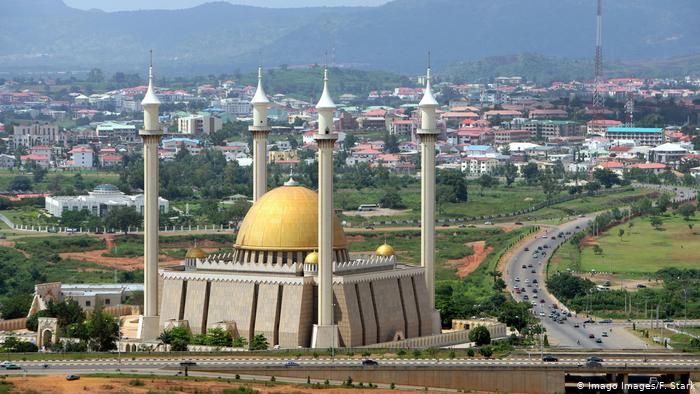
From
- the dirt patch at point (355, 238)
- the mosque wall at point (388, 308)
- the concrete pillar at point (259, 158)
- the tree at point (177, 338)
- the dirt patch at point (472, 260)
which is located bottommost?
the dirt patch at point (472, 260)

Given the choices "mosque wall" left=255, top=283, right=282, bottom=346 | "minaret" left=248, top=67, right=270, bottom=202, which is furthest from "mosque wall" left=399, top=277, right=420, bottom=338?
"minaret" left=248, top=67, right=270, bottom=202

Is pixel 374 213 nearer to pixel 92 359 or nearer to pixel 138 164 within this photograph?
pixel 138 164

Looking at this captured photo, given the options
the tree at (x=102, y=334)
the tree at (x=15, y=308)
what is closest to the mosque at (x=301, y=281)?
the tree at (x=102, y=334)

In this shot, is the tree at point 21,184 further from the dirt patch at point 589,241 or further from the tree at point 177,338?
the tree at point 177,338

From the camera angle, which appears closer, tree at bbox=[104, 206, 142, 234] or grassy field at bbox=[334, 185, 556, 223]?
tree at bbox=[104, 206, 142, 234]

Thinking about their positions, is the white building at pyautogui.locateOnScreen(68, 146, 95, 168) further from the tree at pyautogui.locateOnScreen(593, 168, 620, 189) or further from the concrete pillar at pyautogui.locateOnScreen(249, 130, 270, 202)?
the concrete pillar at pyautogui.locateOnScreen(249, 130, 270, 202)

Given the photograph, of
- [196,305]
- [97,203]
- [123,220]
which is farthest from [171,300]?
[97,203]
